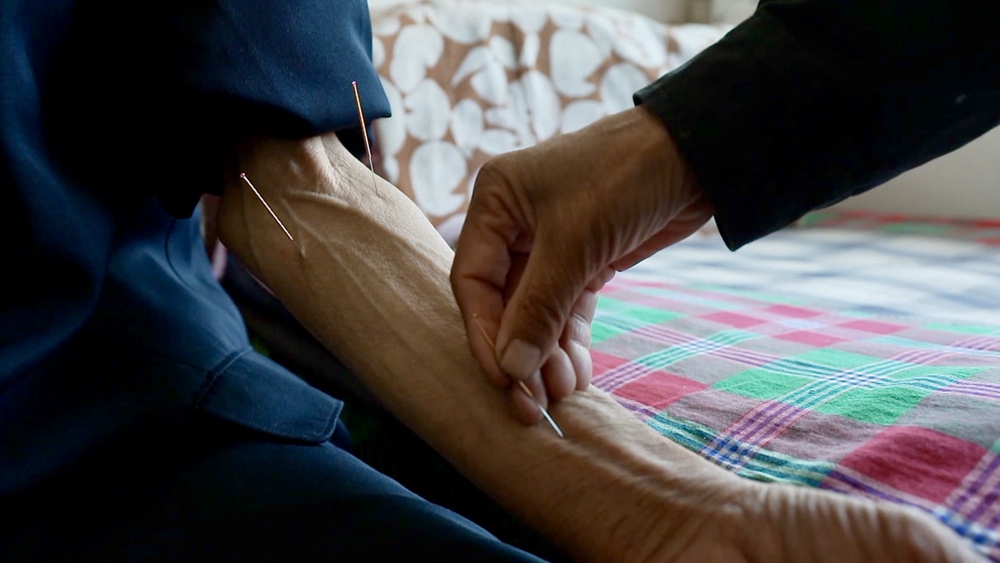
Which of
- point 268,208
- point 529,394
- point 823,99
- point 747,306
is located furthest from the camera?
point 747,306

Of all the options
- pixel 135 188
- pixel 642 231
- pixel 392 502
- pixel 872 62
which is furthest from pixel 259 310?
pixel 872 62

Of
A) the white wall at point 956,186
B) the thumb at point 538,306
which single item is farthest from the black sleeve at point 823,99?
the white wall at point 956,186

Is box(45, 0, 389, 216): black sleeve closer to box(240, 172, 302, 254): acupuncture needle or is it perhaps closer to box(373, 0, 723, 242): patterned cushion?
box(240, 172, 302, 254): acupuncture needle

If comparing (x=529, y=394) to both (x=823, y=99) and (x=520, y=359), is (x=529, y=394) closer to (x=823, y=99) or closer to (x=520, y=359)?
(x=520, y=359)

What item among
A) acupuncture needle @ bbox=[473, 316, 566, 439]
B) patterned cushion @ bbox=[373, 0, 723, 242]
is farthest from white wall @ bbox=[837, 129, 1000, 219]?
acupuncture needle @ bbox=[473, 316, 566, 439]

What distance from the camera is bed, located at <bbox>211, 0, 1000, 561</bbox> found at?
63 centimetres

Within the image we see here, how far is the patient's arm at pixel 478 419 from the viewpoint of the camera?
1.63ft

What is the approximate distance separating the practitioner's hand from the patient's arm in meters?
0.06

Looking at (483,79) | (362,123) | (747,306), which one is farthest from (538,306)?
(483,79)

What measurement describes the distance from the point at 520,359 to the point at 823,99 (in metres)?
0.30

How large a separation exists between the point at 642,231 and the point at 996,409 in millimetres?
349

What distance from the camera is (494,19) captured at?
1806 millimetres

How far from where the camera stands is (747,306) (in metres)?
1.28

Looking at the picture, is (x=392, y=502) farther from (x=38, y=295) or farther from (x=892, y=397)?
(x=892, y=397)
